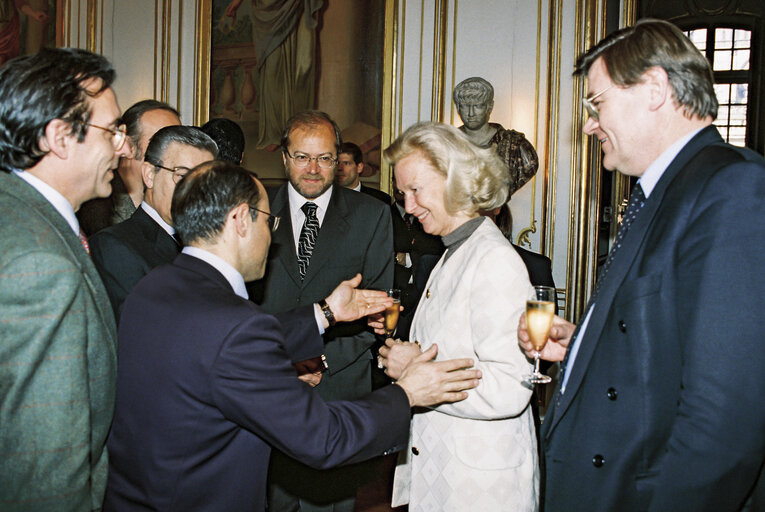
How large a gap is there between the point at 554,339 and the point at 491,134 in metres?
4.33

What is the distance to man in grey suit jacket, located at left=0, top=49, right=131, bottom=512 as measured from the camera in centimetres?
134

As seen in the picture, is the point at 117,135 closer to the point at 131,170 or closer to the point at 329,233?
the point at 329,233

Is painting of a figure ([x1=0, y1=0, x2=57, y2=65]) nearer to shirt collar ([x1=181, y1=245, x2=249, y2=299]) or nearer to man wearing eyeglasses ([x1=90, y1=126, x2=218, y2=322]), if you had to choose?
man wearing eyeglasses ([x1=90, y1=126, x2=218, y2=322])

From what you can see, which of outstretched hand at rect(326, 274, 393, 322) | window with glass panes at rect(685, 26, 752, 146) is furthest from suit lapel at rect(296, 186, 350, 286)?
window with glass panes at rect(685, 26, 752, 146)

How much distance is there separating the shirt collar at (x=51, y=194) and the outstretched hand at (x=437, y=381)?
1037mm

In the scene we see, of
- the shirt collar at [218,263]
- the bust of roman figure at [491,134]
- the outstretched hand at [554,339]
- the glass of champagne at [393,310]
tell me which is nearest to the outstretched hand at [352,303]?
the glass of champagne at [393,310]

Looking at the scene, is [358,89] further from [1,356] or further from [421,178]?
[1,356]

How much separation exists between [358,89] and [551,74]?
2.05 metres

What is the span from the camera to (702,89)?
1480mm

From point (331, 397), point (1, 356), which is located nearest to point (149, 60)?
point (331, 397)

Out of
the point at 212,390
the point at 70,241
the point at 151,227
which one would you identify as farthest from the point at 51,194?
the point at 151,227

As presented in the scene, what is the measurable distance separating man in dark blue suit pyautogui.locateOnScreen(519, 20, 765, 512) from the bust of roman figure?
4.46 metres

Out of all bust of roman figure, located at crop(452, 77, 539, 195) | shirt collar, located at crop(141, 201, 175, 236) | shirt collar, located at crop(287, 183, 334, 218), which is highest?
bust of roman figure, located at crop(452, 77, 539, 195)

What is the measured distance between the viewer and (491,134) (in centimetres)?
609
